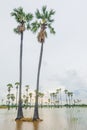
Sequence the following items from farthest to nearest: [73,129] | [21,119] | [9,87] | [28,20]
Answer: [9,87], [28,20], [21,119], [73,129]

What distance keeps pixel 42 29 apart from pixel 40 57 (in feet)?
13.2

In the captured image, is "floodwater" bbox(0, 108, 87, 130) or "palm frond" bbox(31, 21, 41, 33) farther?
"palm frond" bbox(31, 21, 41, 33)

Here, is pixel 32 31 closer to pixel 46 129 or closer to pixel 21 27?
pixel 21 27

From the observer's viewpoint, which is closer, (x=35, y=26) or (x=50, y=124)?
A: (x=50, y=124)

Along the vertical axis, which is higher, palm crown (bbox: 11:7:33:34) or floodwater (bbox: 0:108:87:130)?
palm crown (bbox: 11:7:33:34)

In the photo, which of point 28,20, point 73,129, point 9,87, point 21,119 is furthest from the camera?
Answer: point 9,87

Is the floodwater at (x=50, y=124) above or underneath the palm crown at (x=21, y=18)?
underneath

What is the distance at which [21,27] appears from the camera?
42.5 metres

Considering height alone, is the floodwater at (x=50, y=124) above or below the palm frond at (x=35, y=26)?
below

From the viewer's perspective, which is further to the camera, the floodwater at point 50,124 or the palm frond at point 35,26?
the palm frond at point 35,26

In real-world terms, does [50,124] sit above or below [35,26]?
below

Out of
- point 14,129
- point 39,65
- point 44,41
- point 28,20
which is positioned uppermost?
point 28,20

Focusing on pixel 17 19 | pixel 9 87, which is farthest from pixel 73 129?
pixel 9 87

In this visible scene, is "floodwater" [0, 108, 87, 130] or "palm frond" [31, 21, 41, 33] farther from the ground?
"palm frond" [31, 21, 41, 33]
